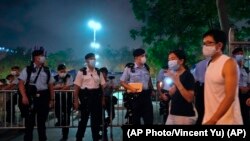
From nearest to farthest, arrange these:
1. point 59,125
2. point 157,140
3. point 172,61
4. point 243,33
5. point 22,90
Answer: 1. point 157,140
2. point 172,61
3. point 22,90
4. point 59,125
5. point 243,33

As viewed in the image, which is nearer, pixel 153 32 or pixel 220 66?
pixel 220 66

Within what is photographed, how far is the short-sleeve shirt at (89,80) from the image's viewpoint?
28.9 ft

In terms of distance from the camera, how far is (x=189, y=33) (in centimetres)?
2791

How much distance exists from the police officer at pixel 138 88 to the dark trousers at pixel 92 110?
0.68 metres

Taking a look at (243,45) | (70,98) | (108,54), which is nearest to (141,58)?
(243,45)

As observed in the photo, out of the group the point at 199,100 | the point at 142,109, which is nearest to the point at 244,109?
the point at 199,100

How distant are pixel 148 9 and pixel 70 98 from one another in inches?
762

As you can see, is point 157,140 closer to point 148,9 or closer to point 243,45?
point 243,45

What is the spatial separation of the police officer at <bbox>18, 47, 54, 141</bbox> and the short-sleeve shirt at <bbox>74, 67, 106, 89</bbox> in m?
0.66

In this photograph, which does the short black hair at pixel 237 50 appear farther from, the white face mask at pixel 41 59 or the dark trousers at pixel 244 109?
the white face mask at pixel 41 59

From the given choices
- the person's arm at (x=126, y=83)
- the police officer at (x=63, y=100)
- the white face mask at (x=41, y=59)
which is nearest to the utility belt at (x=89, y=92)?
the person's arm at (x=126, y=83)

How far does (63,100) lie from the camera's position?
10.9 meters

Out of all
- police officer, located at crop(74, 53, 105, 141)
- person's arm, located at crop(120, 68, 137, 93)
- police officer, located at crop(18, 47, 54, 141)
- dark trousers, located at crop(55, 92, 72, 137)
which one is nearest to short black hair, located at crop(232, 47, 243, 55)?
person's arm, located at crop(120, 68, 137, 93)

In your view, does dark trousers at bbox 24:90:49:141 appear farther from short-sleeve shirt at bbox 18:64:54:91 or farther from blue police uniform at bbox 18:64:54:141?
short-sleeve shirt at bbox 18:64:54:91
